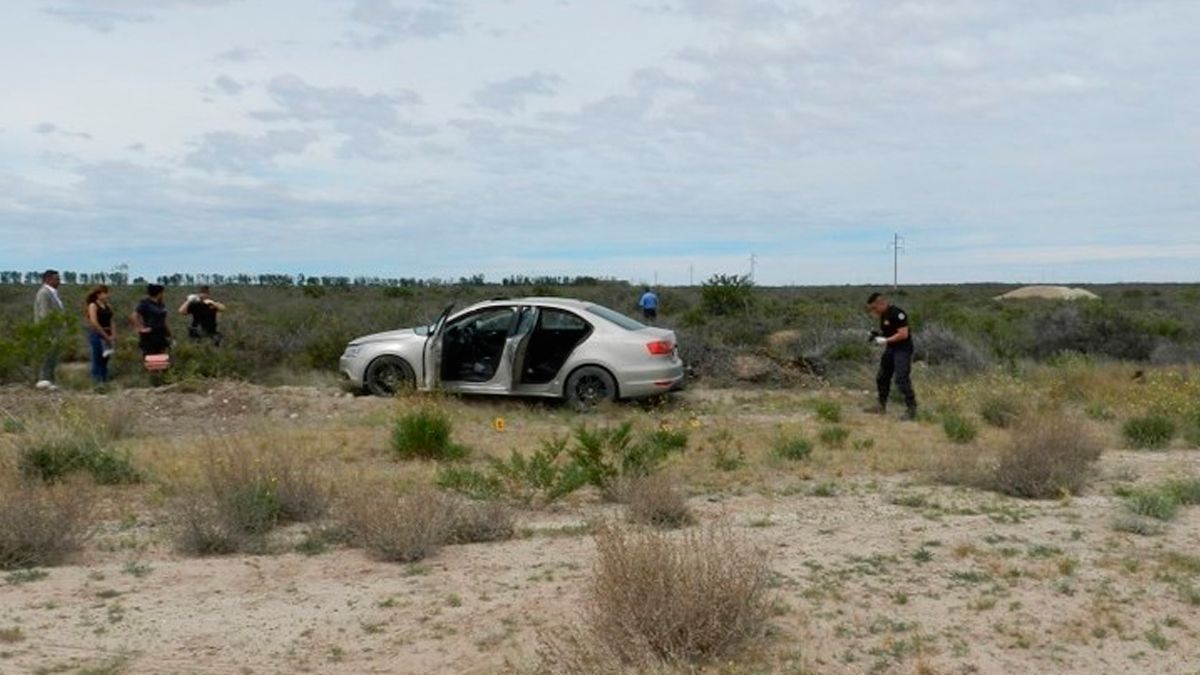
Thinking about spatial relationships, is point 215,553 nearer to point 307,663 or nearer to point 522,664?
point 307,663

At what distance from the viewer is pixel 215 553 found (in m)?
7.15

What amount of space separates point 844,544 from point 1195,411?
300 inches

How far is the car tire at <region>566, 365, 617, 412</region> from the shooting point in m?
14.4

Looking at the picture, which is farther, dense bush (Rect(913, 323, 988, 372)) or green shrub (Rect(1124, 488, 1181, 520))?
dense bush (Rect(913, 323, 988, 372))

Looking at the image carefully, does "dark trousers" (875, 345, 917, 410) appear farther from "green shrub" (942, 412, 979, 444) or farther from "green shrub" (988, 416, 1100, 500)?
"green shrub" (988, 416, 1100, 500)

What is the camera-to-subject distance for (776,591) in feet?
20.5

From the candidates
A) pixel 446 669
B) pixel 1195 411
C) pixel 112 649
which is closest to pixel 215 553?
pixel 112 649

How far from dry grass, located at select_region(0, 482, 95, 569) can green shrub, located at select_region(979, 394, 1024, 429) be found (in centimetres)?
959

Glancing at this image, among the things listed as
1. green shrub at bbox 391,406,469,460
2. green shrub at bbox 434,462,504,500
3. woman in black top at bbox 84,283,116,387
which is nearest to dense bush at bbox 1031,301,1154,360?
green shrub at bbox 391,406,469,460

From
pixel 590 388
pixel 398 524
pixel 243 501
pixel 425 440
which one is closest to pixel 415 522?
pixel 398 524

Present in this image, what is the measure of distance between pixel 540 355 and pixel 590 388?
29.4 inches

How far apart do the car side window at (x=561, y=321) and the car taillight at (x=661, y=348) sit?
0.89 m

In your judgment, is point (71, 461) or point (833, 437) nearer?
point (71, 461)

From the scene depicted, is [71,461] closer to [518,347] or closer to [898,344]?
[518,347]
